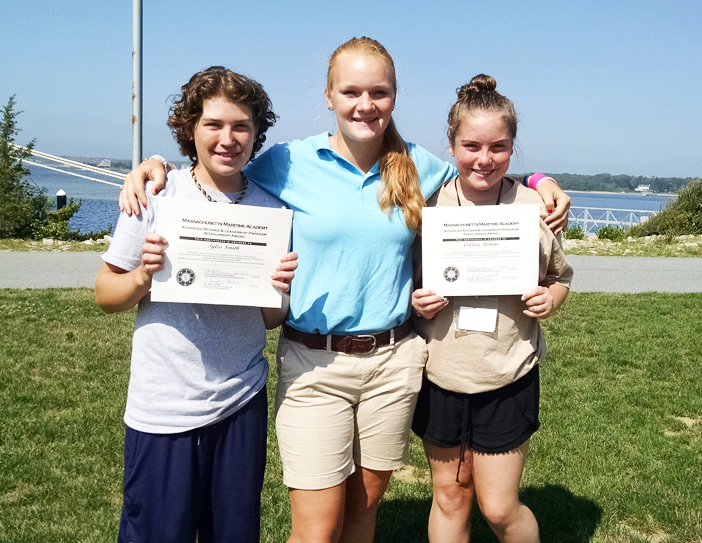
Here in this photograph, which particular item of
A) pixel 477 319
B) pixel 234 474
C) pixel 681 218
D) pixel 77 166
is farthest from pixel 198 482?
pixel 681 218

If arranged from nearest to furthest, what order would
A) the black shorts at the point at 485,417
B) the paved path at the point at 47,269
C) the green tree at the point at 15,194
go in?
the black shorts at the point at 485,417 → the paved path at the point at 47,269 → the green tree at the point at 15,194

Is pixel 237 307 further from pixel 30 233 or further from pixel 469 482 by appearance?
pixel 30 233

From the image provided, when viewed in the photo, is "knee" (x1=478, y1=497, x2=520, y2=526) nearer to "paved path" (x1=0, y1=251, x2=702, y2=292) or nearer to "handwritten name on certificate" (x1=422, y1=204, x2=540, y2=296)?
"handwritten name on certificate" (x1=422, y1=204, x2=540, y2=296)

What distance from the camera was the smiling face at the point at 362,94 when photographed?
102 inches

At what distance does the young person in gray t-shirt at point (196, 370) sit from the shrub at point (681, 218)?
1935 centimetres

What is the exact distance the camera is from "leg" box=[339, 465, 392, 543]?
9.27 ft

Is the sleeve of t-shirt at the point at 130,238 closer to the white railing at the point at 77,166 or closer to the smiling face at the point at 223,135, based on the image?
the smiling face at the point at 223,135

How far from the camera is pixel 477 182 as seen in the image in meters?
2.68

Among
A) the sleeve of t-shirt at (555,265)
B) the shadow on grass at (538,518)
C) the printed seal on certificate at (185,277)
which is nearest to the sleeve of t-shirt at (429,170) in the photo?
the sleeve of t-shirt at (555,265)

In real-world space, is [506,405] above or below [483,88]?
below

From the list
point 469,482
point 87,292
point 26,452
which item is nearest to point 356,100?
point 469,482

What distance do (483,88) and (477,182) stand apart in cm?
43

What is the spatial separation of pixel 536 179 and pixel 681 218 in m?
19.2

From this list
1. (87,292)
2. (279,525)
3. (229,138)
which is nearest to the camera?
(229,138)
